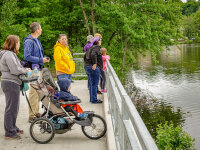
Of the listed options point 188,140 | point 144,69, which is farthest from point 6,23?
point 144,69

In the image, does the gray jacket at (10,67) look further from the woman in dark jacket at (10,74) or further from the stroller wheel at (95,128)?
the stroller wheel at (95,128)

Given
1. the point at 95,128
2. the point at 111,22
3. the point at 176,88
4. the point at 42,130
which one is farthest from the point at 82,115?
the point at 176,88

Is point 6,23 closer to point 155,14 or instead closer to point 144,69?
point 155,14

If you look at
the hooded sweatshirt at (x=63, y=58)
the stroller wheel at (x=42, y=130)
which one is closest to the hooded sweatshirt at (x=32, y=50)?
the hooded sweatshirt at (x=63, y=58)

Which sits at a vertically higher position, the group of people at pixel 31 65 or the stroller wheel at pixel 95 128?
the group of people at pixel 31 65

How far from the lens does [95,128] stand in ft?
16.4

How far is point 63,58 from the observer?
19.9ft

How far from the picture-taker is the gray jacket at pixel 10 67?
184 inches

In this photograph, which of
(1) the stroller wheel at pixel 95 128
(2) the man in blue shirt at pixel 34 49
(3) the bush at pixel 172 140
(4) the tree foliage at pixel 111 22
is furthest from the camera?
(3) the bush at pixel 172 140

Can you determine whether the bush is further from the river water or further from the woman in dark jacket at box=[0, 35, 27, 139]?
the woman in dark jacket at box=[0, 35, 27, 139]

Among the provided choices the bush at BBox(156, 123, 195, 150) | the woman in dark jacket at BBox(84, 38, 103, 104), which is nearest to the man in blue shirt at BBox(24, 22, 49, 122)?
the woman in dark jacket at BBox(84, 38, 103, 104)

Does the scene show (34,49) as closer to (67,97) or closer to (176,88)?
(67,97)

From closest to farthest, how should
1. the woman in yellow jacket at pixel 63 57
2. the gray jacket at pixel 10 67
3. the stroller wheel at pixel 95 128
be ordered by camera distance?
the gray jacket at pixel 10 67, the stroller wheel at pixel 95 128, the woman in yellow jacket at pixel 63 57

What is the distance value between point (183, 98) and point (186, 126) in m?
8.51
